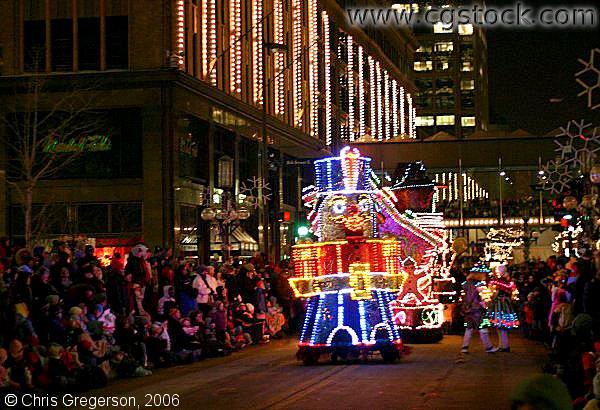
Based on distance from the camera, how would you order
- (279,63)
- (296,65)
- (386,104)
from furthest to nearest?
(386,104) < (296,65) < (279,63)

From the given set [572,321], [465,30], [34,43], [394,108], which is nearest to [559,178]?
[572,321]

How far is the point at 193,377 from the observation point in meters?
19.0

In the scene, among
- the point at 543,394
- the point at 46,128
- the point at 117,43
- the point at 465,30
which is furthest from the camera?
the point at 465,30

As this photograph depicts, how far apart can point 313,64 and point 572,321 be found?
46.0 m

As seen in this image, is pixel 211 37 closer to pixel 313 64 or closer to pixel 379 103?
pixel 313 64

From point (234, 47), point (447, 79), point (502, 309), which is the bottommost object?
point (502, 309)

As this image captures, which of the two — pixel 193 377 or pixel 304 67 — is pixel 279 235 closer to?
pixel 304 67

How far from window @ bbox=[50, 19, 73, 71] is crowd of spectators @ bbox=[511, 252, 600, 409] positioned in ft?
58.1

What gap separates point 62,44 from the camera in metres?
39.2

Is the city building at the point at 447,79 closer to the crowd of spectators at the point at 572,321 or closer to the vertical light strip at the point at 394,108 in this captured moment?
the vertical light strip at the point at 394,108

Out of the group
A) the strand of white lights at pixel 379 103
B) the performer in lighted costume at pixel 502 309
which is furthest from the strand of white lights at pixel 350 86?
the performer in lighted costume at pixel 502 309

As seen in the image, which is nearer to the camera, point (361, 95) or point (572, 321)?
point (572, 321)

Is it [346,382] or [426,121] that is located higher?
[426,121]

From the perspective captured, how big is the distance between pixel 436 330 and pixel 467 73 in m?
165
